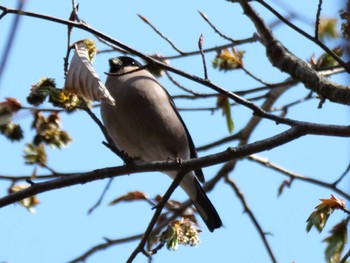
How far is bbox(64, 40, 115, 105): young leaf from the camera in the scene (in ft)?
7.50

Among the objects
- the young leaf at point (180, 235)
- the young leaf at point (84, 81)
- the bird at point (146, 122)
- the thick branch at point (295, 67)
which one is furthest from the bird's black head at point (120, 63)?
the young leaf at point (84, 81)

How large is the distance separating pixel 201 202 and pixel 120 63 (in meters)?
1.38

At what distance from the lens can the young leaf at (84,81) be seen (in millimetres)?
2287

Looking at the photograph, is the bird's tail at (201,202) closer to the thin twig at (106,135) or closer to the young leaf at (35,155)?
the young leaf at (35,155)

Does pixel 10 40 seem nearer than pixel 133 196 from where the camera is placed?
Yes

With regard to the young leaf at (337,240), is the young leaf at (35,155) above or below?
above

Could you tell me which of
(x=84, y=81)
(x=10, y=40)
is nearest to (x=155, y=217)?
(x=84, y=81)

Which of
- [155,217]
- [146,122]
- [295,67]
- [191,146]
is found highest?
[191,146]

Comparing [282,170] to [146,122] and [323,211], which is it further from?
[323,211]

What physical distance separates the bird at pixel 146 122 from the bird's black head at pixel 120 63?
1.38 feet

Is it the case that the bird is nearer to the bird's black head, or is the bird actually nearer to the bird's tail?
the bird's tail

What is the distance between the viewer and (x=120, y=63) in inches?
186

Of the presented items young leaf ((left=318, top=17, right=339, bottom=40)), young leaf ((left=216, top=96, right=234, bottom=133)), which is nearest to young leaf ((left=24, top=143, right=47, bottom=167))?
young leaf ((left=216, top=96, right=234, bottom=133))

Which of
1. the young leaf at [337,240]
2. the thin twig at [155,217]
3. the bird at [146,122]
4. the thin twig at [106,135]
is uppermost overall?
the bird at [146,122]
